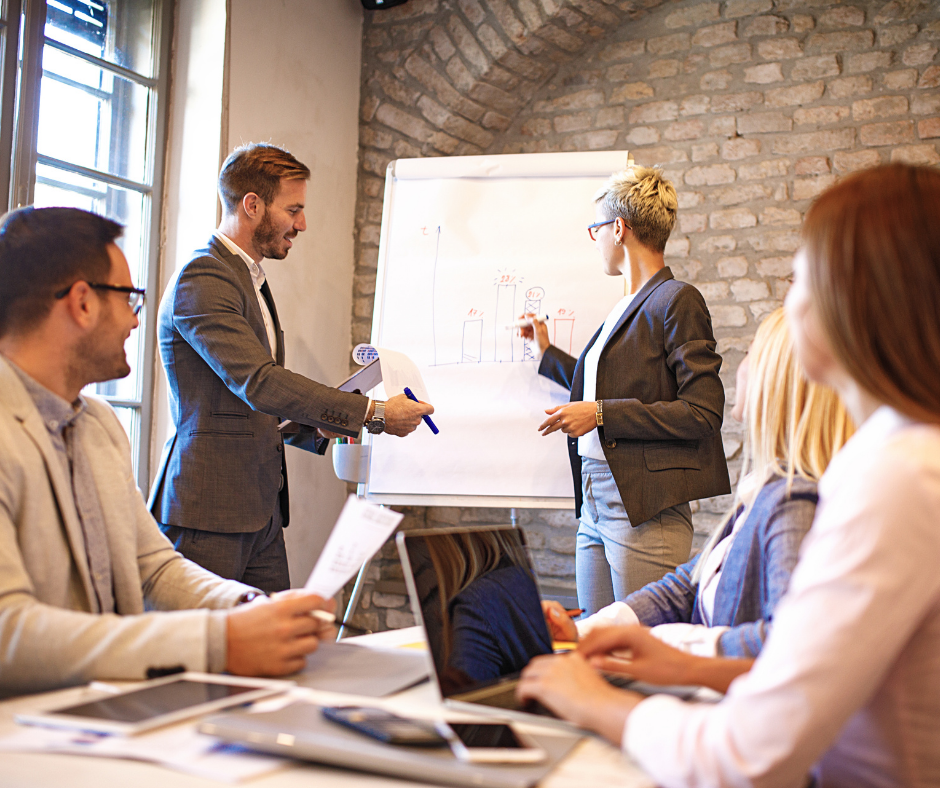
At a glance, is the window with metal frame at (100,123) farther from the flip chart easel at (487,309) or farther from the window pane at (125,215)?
the flip chart easel at (487,309)

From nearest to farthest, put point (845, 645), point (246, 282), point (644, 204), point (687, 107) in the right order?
point (845, 645), point (246, 282), point (644, 204), point (687, 107)

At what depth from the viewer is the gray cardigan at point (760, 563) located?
1.03 m

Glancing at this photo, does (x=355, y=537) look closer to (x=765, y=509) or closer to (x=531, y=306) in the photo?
(x=765, y=509)

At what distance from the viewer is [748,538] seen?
1.12 meters

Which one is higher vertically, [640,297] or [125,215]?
[125,215]

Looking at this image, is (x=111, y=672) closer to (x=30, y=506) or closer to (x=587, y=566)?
Result: (x=30, y=506)

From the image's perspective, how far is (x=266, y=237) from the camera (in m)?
2.45

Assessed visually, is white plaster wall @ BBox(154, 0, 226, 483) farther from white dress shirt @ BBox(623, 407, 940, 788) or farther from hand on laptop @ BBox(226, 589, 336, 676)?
white dress shirt @ BBox(623, 407, 940, 788)

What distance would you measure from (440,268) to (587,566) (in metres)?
1.29

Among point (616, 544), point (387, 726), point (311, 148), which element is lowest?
point (616, 544)

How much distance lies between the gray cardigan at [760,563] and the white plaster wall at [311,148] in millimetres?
2735

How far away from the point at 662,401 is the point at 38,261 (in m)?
1.60

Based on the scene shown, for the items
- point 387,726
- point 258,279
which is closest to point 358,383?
point 258,279

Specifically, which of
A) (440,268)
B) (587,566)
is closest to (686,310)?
(587,566)
